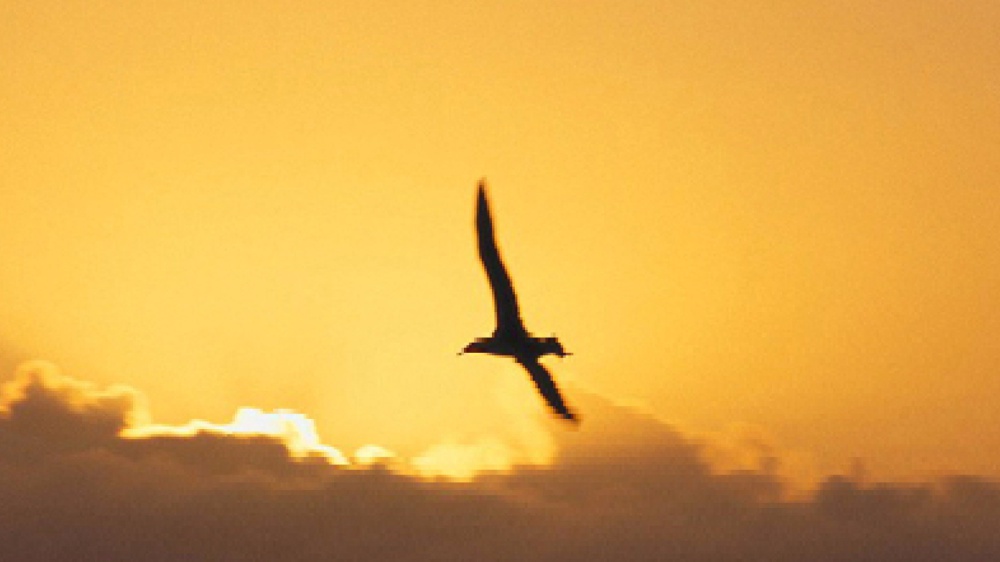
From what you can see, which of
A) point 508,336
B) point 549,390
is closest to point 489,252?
point 508,336

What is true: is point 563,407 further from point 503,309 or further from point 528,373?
point 503,309

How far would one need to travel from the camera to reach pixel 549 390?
333ft

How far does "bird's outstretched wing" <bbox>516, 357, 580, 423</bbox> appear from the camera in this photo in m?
100

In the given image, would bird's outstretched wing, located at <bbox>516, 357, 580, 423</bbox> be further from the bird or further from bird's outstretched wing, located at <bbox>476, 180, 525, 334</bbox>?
bird's outstretched wing, located at <bbox>476, 180, 525, 334</bbox>

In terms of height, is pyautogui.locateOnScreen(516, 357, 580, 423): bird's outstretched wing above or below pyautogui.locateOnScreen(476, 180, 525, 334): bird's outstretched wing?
below

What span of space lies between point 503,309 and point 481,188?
7.09 meters

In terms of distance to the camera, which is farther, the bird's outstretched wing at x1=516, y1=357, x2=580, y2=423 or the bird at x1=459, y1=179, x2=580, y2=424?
the bird's outstretched wing at x1=516, y1=357, x2=580, y2=423

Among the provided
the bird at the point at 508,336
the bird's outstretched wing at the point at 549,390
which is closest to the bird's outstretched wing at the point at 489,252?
the bird at the point at 508,336

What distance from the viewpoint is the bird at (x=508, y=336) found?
8812 centimetres

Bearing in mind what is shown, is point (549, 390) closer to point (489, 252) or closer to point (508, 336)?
point (508, 336)

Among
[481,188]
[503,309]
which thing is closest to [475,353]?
[503,309]

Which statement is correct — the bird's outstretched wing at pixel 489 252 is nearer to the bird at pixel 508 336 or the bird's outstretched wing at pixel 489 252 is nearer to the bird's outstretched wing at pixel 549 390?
the bird at pixel 508 336

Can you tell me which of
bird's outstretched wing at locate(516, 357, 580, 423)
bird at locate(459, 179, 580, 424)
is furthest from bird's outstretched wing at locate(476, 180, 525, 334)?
bird's outstretched wing at locate(516, 357, 580, 423)

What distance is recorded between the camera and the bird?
88.1m
